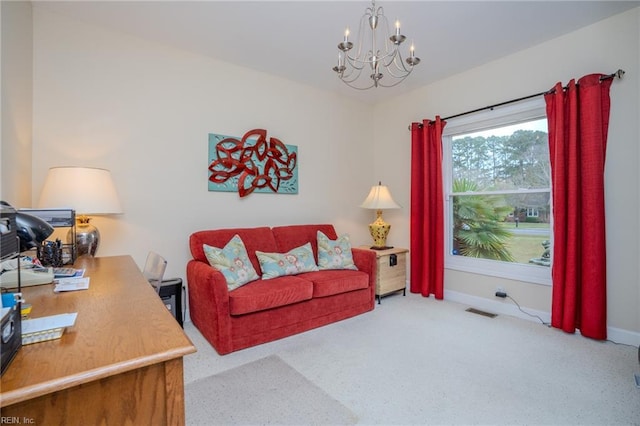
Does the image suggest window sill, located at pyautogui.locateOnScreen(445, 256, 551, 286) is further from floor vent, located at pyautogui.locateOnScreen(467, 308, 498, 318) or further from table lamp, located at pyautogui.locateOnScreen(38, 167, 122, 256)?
table lamp, located at pyautogui.locateOnScreen(38, 167, 122, 256)

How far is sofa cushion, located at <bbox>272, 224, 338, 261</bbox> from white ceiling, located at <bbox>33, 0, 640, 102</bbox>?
1.74 m

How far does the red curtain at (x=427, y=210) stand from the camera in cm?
354

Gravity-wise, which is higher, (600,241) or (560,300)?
(600,241)

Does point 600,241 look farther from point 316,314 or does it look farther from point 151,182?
point 151,182

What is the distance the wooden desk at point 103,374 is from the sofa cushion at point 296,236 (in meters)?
2.25

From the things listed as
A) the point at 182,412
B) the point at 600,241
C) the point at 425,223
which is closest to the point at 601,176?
the point at 600,241

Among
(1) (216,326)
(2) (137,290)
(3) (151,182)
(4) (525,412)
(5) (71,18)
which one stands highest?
(5) (71,18)

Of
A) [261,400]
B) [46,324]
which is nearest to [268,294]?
[261,400]

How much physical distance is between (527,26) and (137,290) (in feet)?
11.2

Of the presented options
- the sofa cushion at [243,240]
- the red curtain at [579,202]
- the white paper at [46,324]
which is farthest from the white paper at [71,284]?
the red curtain at [579,202]

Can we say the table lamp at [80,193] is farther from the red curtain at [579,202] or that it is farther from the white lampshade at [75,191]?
the red curtain at [579,202]

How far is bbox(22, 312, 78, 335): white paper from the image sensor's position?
792mm

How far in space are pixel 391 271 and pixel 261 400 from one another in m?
2.25

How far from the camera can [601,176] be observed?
245 centimetres
